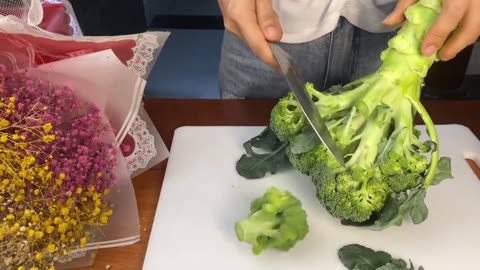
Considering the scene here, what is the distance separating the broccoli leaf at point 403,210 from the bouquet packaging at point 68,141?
30 centimetres

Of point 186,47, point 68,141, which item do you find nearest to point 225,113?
point 68,141

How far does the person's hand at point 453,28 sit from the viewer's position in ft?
2.11

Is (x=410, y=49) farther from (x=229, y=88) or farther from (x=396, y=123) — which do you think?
(x=229, y=88)

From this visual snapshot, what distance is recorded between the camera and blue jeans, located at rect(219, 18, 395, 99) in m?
Result: 0.98

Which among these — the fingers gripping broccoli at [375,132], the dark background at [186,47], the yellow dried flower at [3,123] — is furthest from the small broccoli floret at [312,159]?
the dark background at [186,47]

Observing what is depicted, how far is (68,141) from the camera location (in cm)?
60

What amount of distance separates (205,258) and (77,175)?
0.58ft

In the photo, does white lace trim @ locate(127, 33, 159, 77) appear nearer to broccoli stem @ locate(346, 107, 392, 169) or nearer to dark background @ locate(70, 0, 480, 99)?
broccoli stem @ locate(346, 107, 392, 169)

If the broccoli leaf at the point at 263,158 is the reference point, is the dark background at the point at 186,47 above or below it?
below

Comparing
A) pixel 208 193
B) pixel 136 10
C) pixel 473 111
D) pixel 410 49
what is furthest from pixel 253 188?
pixel 136 10

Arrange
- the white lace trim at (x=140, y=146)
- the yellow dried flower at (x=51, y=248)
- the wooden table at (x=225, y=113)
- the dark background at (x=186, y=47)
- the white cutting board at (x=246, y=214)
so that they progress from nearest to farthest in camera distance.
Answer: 1. the yellow dried flower at (x=51, y=248)
2. the white cutting board at (x=246, y=214)
3. the white lace trim at (x=140, y=146)
4. the wooden table at (x=225, y=113)
5. the dark background at (x=186, y=47)

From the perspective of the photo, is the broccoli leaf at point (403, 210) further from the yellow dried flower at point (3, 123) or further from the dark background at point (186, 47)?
the dark background at point (186, 47)

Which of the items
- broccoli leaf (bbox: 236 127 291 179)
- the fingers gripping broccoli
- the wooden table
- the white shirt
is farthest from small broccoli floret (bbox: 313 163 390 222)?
the white shirt

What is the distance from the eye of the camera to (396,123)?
2.30 feet
